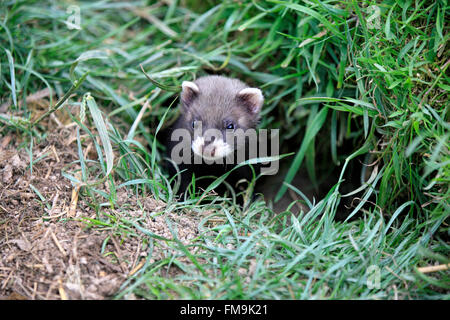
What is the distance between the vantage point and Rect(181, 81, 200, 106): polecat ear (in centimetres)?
468

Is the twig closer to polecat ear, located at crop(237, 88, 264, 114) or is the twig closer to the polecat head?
the polecat head

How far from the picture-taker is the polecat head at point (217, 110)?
4.34 m

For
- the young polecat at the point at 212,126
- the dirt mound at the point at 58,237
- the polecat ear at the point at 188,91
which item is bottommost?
the dirt mound at the point at 58,237

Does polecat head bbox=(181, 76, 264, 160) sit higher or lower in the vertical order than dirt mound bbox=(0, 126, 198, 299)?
higher

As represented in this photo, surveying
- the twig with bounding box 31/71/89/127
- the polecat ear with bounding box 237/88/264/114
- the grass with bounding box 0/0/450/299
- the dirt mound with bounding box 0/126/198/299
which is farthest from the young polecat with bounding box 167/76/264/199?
the twig with bounding box 31/71/89/127

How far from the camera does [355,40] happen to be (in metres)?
4.37

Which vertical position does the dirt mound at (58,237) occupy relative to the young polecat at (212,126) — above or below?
below

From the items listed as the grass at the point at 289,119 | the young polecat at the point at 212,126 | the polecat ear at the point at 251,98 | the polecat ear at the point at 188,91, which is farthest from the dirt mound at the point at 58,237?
the polecat ear at the point at 251,98

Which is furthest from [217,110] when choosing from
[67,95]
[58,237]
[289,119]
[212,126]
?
[58,237]

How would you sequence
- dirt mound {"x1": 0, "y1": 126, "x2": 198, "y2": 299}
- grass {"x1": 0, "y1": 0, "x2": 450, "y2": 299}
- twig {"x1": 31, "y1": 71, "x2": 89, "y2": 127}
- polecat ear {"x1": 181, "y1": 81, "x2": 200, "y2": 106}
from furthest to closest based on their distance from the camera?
polecat ear {"x1": 181, "y1": 81, "x2": 200, "y2": 106}
twig {"x1": 31, "y1": 71, "x2": 89, "y2": 127}
grass {"x1": 0, "y1": 0, "x2": 450, "y2": 299}
dirt mound {"x1": 0, "y1": 126, "x2": 198, "y2": 299}

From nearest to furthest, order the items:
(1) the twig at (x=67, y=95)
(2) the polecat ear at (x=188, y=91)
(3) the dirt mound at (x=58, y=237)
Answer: (3) the dirt mound at (x=58, y=237)
(1) the twig at (x=67, y=95)
(2) the polecat ear at (x=188, y=91)

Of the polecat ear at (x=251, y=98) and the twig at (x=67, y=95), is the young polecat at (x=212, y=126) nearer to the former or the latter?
the polecat ear at (x=251, y=98)

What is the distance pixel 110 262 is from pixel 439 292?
2.72 m
